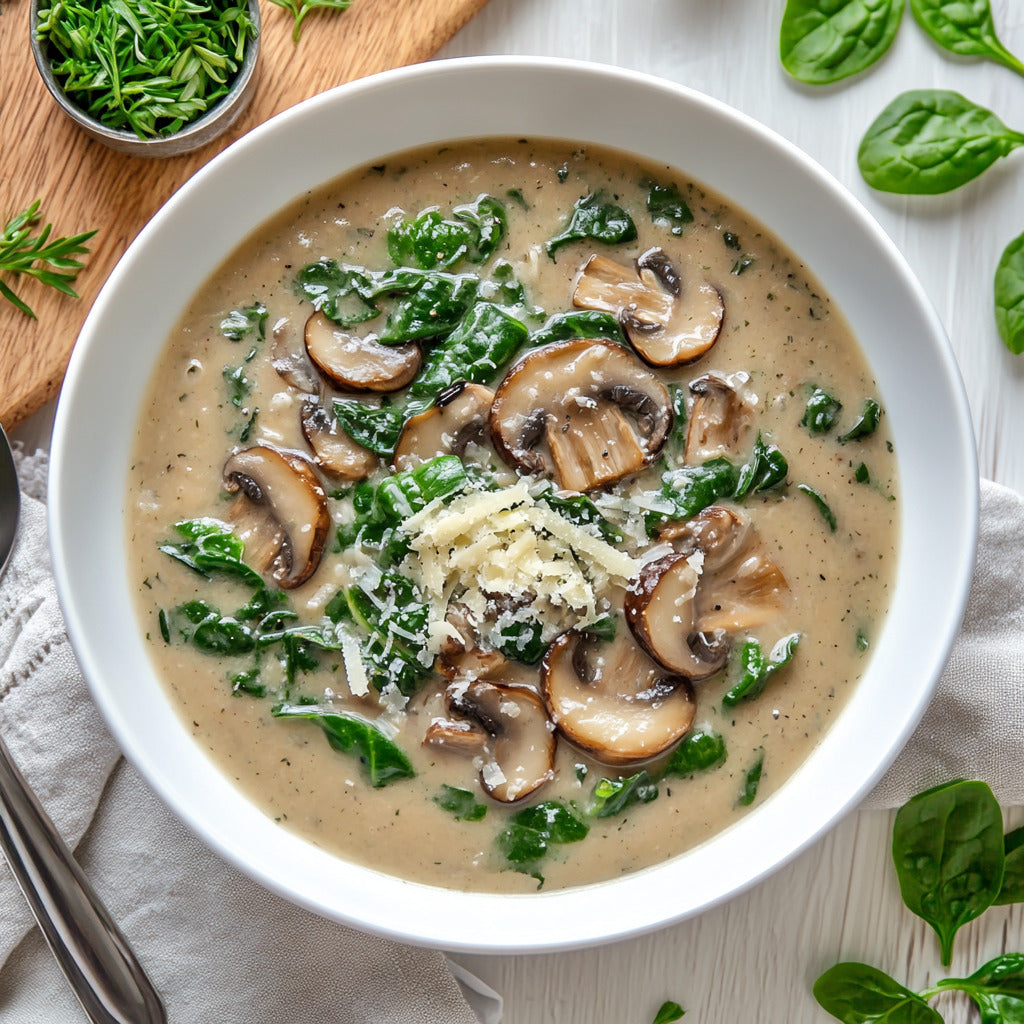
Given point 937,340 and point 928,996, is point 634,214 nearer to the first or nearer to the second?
point 937,340

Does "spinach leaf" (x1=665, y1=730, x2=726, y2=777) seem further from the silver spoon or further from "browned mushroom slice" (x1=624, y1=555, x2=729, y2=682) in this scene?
the silver spoon

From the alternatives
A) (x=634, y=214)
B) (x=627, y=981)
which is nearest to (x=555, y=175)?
(x=634, y=214)

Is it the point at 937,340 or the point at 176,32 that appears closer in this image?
the point at 937,340

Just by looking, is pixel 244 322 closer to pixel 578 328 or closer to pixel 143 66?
pixel 143 66

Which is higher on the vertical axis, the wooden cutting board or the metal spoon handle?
the wooden cutting board

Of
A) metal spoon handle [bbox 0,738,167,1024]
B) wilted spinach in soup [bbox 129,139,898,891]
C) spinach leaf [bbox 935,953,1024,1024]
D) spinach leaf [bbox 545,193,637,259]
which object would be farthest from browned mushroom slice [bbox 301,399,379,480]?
spinach leaf [bbox 935,953,1024,1024]

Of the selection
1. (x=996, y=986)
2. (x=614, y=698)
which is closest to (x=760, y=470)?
(x=614, y=698)
